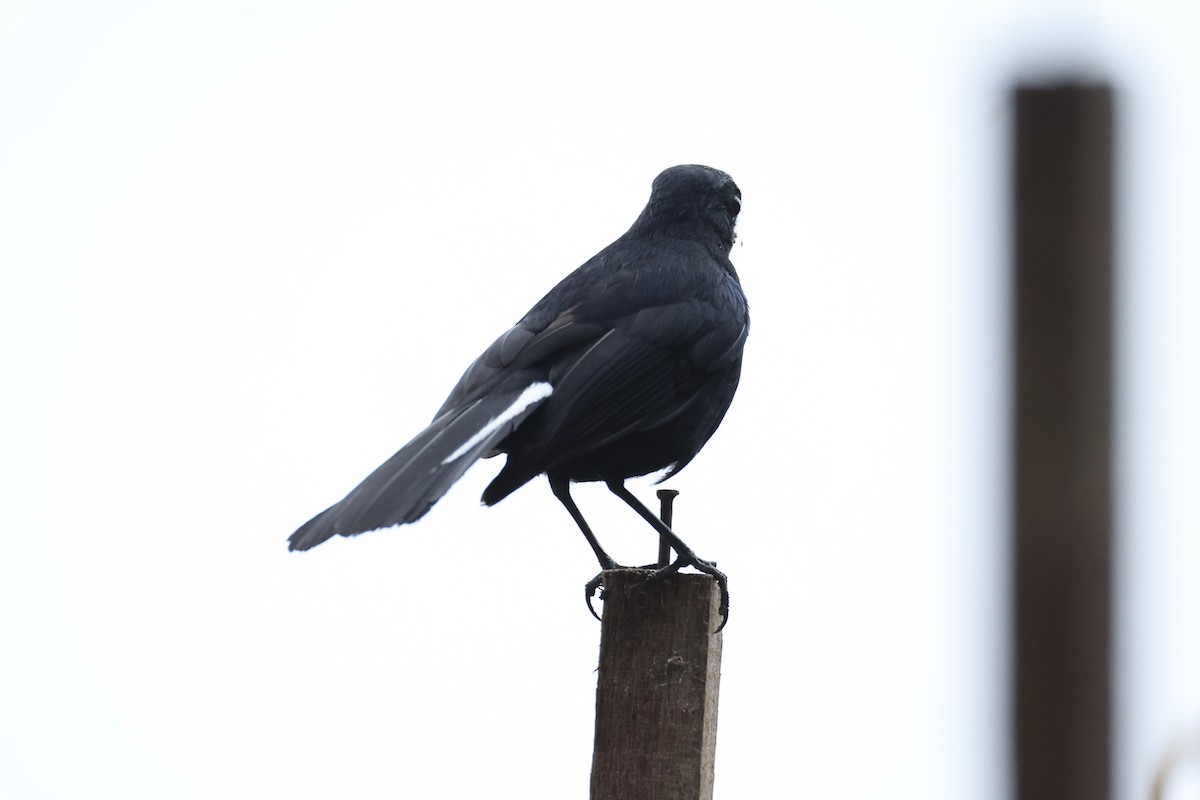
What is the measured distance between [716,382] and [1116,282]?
3.31m

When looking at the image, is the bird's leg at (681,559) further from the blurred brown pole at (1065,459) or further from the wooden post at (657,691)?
the blurred brown pole at (1065,459)

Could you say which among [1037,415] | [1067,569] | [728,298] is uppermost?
[728,298]

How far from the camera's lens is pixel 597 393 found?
4.56 m

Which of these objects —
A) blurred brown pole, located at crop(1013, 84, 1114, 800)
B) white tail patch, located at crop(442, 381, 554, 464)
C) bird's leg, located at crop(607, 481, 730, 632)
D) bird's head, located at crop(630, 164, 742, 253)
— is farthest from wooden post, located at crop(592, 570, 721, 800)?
bird's head, located at crop(630, 164, 742, 253)

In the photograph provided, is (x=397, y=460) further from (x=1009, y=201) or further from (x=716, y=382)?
(x=1009, y=201)

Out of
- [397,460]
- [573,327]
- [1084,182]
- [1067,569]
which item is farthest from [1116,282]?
[573,327]

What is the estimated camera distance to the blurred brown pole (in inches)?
64.4

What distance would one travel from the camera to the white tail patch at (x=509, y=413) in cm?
426

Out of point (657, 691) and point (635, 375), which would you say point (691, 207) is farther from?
point (657, 691)

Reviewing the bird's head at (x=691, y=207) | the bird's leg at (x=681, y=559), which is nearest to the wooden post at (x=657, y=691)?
the bird's leg at (x=681, y=559)

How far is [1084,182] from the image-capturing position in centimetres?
165

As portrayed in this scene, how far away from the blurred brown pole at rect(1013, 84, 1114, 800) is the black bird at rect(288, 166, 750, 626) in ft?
7.52

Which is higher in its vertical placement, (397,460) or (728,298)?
(728,298)

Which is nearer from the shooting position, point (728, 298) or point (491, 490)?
point (491, 490)
